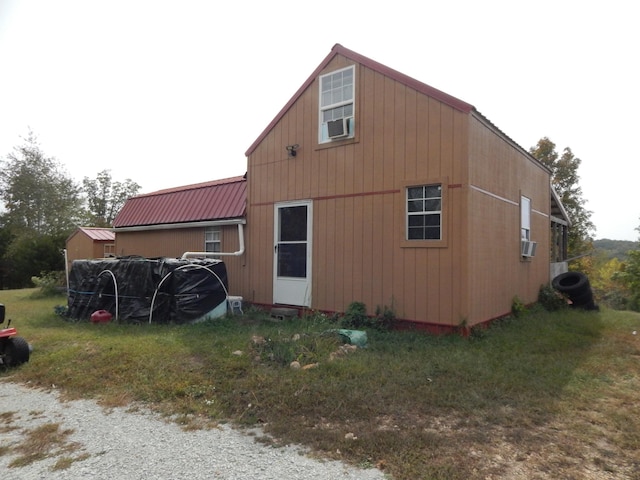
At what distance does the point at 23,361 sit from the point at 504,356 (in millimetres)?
6572

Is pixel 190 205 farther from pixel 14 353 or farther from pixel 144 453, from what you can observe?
pixel 144 453

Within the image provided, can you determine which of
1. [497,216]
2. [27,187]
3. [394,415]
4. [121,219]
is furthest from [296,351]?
[27,187]

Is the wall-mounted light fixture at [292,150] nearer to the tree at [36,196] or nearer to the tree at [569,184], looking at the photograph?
the tree at [569,184]

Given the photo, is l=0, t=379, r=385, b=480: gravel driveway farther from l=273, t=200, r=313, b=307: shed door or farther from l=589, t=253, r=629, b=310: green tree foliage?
l=589, t=253, r=629, b=310: green tree foliage

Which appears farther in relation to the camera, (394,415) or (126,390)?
(126,390)

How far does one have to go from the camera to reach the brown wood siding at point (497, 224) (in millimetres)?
6730

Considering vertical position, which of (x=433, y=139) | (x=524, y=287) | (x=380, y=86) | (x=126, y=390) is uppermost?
(x=380, y=86)

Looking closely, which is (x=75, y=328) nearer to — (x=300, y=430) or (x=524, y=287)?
(x=300, y=430)

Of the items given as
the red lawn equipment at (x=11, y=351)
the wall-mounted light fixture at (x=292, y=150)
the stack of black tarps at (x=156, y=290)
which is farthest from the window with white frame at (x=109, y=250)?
the red lawn equipment at (x=11, y=351)

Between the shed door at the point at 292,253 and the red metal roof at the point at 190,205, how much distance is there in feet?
4.59

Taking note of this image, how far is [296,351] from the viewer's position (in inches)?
209

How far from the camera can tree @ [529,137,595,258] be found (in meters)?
22.8

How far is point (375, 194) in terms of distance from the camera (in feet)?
24.2

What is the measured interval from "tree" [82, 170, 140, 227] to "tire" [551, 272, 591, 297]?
36318 millimetres
